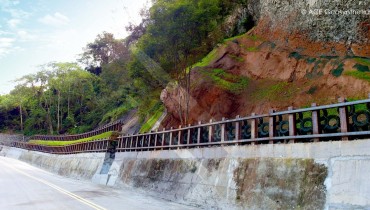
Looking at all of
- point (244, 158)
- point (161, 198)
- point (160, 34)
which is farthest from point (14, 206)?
point (160, 34)

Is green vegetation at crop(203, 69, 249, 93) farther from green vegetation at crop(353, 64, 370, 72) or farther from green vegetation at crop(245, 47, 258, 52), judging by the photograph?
green vegetation at crop(353, 64, 370, 72)

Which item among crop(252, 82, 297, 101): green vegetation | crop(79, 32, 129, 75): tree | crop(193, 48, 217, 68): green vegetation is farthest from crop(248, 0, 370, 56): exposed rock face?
crop(79, 32, 129, 75): tree

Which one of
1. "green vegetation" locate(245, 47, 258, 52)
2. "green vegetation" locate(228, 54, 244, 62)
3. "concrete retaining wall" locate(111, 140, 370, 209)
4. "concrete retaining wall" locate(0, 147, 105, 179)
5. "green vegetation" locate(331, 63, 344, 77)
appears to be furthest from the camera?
"concrete retaining wall" locate(0, 147, 105, 179)

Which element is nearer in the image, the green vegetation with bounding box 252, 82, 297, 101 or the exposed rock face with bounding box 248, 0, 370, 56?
the exposed rock face with bounding box 248, 0, 370, 56

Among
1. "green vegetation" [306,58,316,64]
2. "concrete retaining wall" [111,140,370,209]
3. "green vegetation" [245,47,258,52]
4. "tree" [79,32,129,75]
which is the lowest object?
"concrete retaining wall" [111,140,370,209]

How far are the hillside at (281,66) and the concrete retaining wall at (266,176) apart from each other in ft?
23.6

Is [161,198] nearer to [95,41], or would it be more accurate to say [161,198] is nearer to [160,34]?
[160,34]

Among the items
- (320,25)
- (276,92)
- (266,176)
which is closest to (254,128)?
(266,176)

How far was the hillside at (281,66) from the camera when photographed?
1628 centimetres

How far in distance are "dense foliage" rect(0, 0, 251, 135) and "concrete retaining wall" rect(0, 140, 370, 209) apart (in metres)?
6.84

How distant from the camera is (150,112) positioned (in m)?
30.4

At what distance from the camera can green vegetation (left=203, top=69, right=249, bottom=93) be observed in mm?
20344

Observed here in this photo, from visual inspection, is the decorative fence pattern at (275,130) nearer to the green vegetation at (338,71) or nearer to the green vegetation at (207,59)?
the green vegetation at (338,71)

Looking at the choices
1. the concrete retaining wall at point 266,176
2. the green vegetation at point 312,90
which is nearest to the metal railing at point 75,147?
the concrete retaining wall at point 266,176
